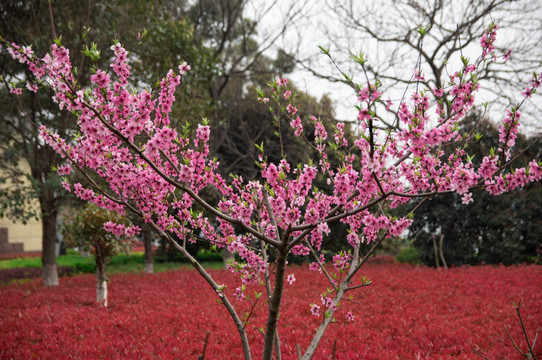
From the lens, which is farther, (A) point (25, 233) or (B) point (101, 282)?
(A) point (25, 233)

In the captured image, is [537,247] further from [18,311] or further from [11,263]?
[11,263]

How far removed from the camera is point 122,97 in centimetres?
280

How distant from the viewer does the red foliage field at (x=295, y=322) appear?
4570 mm

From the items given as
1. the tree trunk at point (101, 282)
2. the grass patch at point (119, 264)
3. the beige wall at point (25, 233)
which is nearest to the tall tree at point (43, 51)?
the tree trunk at point (101, 282)

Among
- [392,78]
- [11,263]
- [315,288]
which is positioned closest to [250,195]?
[315,288]

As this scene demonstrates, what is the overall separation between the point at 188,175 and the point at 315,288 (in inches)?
264

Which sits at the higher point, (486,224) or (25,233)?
(25,233)

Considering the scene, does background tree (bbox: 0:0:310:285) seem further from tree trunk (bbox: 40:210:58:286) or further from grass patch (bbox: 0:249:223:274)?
grass patch (bbox: 0:249:223:274)

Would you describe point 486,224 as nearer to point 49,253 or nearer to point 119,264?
point 49,253

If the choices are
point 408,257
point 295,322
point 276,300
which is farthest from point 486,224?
point 276,300

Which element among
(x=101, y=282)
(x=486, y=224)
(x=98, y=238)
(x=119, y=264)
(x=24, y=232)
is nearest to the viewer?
(x=101, y=282)

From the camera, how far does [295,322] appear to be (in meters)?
5.77

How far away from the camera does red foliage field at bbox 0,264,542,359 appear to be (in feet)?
15.0

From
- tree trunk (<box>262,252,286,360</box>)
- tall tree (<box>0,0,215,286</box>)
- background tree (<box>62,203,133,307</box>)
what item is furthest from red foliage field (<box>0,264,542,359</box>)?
tall tree (<box>0,0,215,286</box>)
